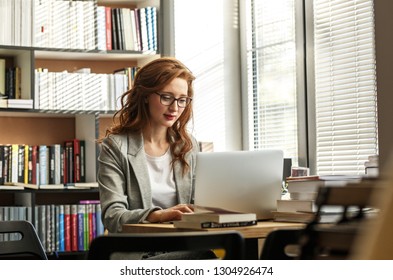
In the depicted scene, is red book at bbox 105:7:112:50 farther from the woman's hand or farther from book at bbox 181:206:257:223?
book at bbox 181:206:257:223

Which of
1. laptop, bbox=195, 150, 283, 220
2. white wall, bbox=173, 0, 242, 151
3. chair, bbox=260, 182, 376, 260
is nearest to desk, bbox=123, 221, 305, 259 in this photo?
laptop, bbox=195, 150, 283, 220

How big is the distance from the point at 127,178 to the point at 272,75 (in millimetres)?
1637

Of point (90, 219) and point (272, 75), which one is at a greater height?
point (272, 75)

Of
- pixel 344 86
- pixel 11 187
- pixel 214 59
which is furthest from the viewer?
pixel 214 59

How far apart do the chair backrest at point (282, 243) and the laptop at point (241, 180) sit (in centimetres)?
76

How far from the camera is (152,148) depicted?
2.26 metres

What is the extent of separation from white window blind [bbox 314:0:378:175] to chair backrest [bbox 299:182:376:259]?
2.46 metres

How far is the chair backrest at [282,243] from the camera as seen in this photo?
1109 mm

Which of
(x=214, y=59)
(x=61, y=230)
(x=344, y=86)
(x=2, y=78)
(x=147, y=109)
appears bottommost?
(x=61, y=230)

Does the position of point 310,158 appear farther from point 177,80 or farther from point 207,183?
point 207,183

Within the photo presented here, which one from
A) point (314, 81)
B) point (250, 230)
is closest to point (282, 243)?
point (250, 230)

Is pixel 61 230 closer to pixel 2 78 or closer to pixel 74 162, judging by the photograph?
pixel 74 162

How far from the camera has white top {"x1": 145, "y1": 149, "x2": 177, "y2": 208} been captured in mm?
2199
